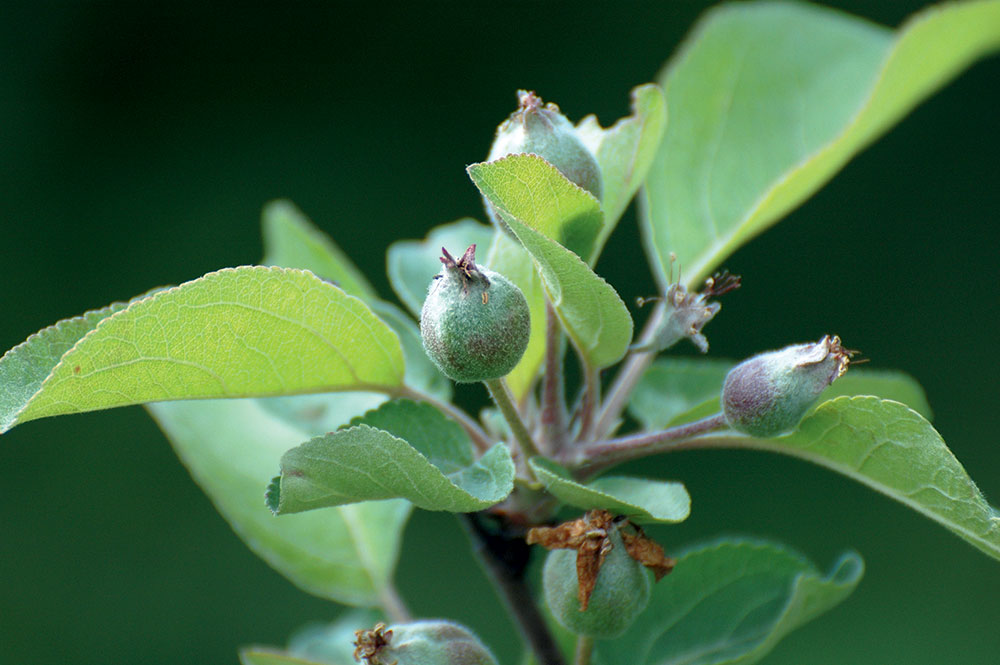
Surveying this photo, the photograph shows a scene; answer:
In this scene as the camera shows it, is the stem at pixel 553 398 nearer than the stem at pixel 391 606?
Yes

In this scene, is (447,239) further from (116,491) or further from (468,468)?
(116,491)

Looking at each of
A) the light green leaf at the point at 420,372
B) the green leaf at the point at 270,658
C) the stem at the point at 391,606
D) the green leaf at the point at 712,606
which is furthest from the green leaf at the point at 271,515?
the green leaf at the point at 712,606

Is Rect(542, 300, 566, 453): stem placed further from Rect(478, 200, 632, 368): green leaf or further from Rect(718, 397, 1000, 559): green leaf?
Rect(718, 397, 1000, 559): green leaf

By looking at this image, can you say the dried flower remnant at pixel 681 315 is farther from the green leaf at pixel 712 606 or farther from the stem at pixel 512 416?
the green leaf at pixel 712 606

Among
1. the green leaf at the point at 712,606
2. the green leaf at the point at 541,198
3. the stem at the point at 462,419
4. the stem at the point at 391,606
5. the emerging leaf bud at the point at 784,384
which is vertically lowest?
the green leaf at the point at 712,606

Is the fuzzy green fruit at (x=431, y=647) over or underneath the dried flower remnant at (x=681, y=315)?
underneath

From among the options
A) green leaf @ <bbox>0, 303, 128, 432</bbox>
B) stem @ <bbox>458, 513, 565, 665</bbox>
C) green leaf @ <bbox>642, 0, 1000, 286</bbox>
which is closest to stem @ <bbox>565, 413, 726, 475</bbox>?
stem @ <bbox>458, 513, 565, 665</bbox>
